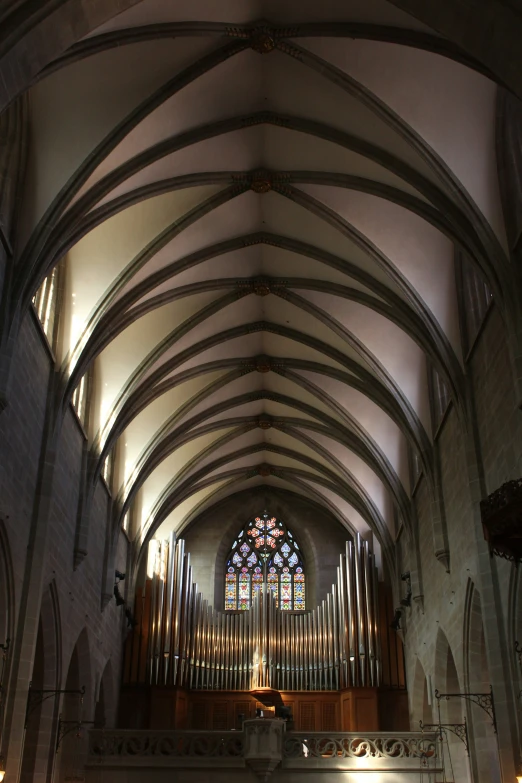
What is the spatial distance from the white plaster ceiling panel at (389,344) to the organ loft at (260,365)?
0.20 ft

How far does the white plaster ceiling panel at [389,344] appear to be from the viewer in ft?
64.9

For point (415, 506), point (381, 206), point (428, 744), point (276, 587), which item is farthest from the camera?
point (276, 587)

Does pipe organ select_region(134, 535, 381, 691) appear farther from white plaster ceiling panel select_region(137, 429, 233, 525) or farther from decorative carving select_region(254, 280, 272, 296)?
decorative carving select_region(254, 280, 272, 296)

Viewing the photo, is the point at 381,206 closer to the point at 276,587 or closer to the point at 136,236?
the point at 136,236

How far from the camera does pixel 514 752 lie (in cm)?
1327

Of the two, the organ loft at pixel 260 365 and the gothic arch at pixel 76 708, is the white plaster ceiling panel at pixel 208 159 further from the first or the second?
the gothic arch at pixel 76 708

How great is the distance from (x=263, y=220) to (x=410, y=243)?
131 inches

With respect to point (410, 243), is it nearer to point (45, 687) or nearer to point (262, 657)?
point (45, 687)

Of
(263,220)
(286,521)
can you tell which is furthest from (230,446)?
(263,220)

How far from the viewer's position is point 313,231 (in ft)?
60.5

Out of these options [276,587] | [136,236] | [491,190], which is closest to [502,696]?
[491,190]

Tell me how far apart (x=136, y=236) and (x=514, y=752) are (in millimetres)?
11259

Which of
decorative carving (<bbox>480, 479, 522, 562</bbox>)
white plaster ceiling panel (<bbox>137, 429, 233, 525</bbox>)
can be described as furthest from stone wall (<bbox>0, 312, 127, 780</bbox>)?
decorative carving (<bbox>480, 479, 522, 562</bbox>)

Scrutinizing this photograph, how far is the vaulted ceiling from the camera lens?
543 inches
